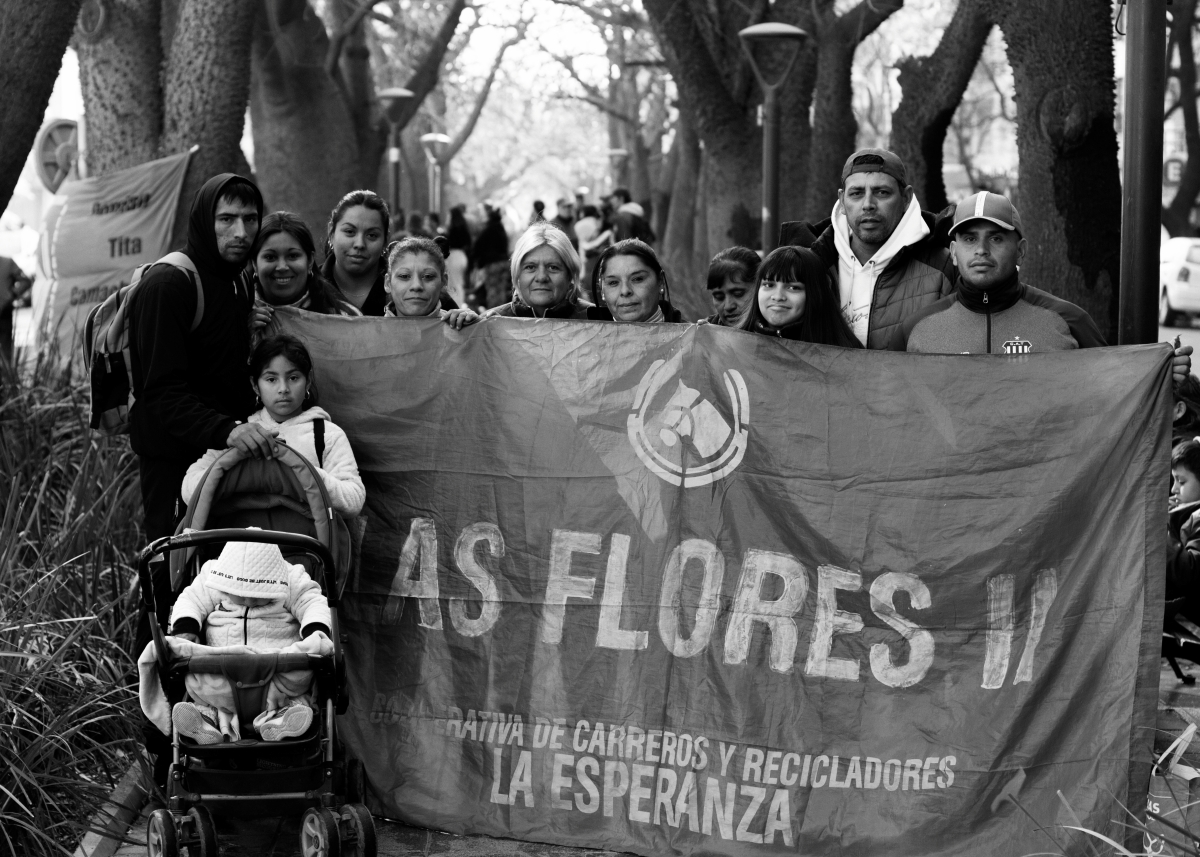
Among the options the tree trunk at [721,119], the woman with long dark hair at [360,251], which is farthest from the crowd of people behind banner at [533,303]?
the tree trunk at [721,119]

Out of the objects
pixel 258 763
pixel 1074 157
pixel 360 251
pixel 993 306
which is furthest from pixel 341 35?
pixel 258 763

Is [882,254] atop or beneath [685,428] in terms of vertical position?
atop

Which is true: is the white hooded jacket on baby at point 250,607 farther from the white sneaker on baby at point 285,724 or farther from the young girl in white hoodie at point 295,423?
the young girl in white hoodie at point 295,423

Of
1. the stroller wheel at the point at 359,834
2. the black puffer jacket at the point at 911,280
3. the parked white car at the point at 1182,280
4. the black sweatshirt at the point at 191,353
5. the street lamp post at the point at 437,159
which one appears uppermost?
the street lamp post at the point at 437,159

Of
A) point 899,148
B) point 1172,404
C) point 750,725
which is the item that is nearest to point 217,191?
point 750,725

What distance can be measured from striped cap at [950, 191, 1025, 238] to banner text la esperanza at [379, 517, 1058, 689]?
110cm

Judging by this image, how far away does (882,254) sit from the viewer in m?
5.41

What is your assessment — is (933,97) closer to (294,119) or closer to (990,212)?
(294,119)

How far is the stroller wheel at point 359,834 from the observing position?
15.1ft

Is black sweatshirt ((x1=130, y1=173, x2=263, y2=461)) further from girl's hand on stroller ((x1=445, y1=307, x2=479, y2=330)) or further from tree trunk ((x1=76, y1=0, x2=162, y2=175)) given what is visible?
tree trunk ((x1=76, y1=0, x2=162, y2=175))

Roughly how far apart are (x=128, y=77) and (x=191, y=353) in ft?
21.4

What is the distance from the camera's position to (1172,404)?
4.69 m

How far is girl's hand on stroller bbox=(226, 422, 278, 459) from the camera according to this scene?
5016 mm

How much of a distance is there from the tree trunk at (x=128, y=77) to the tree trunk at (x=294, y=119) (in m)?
6.18
